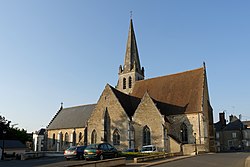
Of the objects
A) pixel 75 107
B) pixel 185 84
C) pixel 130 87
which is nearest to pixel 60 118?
pixel 75 107

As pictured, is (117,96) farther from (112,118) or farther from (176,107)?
(176,107)

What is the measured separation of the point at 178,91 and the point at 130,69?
13723 millimetres

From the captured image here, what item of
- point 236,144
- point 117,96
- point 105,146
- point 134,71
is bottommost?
point 236,144

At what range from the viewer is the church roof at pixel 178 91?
104 ft

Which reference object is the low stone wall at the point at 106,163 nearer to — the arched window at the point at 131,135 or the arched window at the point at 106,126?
the arched window at the point at 131,135

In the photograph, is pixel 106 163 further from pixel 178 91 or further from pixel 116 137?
pixel 178 91

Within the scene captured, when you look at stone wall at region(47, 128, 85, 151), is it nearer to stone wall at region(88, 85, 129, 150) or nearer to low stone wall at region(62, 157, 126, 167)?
stone wall at region(88, 85, 129, 150)

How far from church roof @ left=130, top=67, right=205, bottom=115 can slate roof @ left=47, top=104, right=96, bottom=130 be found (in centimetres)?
1123

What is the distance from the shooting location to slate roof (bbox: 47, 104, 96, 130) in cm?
4459

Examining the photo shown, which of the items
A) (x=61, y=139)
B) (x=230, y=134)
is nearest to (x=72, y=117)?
(x=61, y=139)

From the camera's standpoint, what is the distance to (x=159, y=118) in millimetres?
29516

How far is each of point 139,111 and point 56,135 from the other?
22.6 meters

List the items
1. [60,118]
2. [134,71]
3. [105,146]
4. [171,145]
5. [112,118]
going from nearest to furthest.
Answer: [105,146], [171,145], [112,118], [134,71], [60,118]

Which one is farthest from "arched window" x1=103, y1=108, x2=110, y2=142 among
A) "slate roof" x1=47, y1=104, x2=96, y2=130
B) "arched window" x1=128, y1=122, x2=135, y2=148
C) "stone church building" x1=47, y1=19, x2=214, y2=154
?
"slate roof" x1=47, y1=104, x2=96, y2=130
